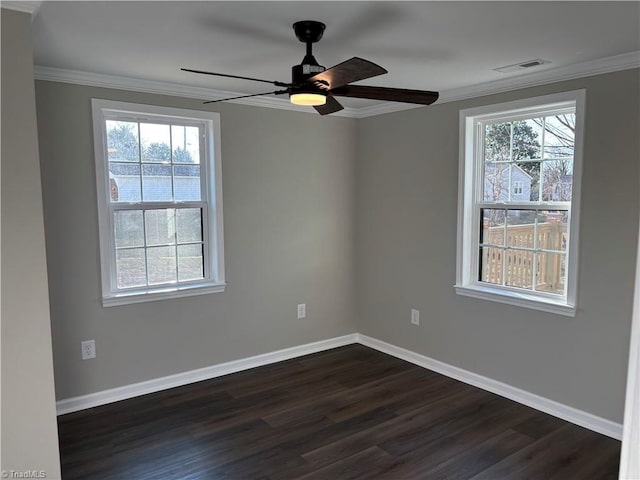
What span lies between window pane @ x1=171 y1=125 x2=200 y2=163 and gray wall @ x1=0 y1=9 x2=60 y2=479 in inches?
64.7

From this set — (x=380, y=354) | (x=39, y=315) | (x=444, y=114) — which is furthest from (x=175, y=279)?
(x=444, y=114)

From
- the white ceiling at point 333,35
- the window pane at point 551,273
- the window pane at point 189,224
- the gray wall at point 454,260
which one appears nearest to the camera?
the white ceiling at point 333,35

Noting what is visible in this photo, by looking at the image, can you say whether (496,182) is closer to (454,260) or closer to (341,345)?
(454,260)

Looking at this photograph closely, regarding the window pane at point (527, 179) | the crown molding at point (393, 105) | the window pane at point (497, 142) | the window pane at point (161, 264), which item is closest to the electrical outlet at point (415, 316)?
the window pane at point (527, 179)

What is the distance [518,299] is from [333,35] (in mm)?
2263

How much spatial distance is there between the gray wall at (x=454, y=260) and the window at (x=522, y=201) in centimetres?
8

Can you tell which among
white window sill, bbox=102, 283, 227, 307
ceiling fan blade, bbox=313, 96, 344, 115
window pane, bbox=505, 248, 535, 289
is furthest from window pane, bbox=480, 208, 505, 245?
white window sill, bbox=102, 283, 227, 307

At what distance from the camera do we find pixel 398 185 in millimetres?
4254

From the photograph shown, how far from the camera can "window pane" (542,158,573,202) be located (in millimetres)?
3168

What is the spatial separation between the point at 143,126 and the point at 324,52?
159cm

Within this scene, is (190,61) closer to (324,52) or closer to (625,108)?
(324,52)

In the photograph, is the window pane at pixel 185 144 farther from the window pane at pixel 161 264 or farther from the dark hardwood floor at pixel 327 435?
the dark hardwood floor at pixel 327 435

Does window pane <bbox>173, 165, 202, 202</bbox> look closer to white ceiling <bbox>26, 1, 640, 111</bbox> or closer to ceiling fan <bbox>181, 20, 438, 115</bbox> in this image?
white ceiling <bbox>26, 1, 640, 111</bbox>

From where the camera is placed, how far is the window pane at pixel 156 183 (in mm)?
3531
